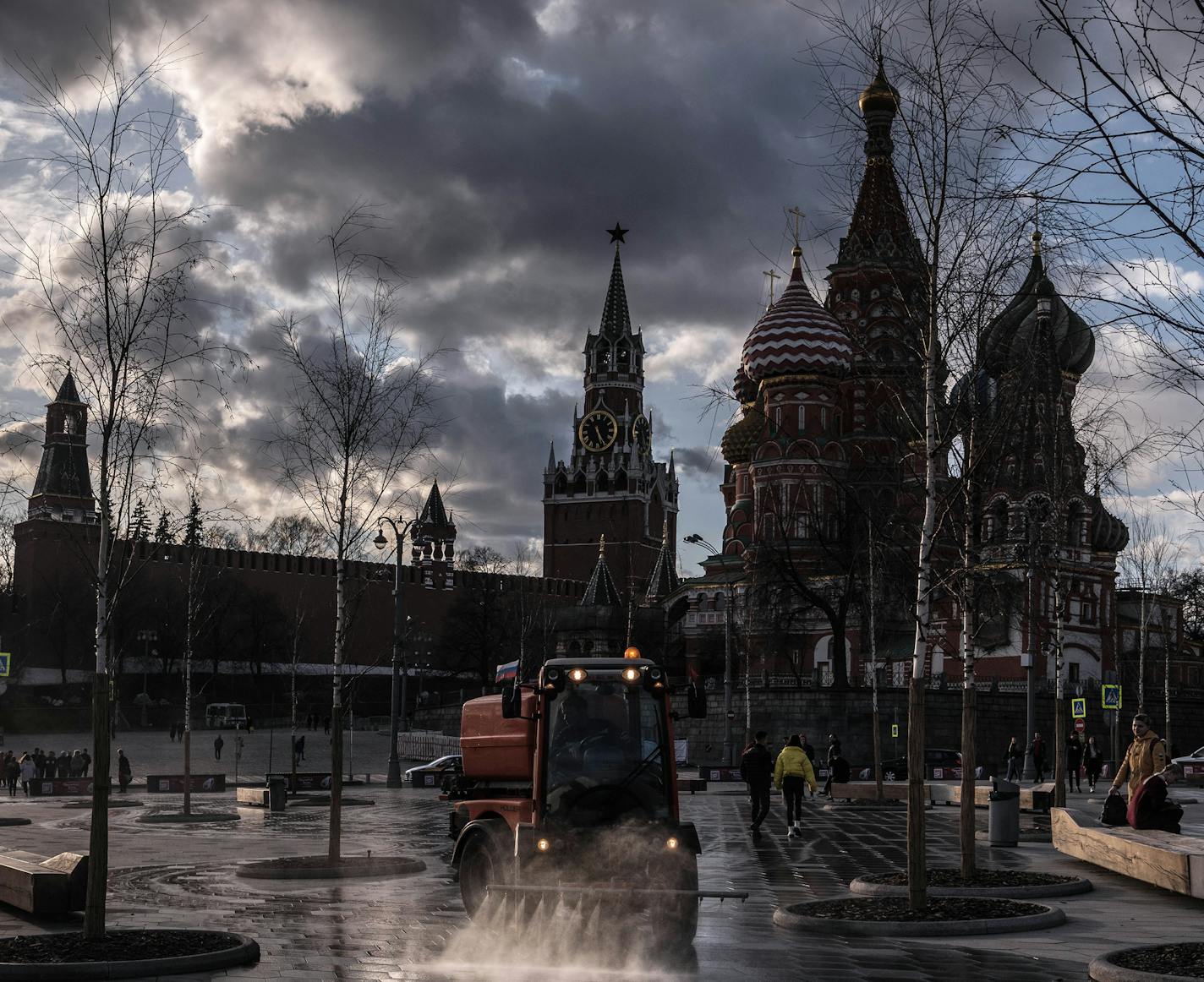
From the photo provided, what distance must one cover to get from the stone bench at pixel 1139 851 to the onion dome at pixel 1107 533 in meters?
51.4

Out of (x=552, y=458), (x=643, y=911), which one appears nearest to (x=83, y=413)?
(x=643, y=911)

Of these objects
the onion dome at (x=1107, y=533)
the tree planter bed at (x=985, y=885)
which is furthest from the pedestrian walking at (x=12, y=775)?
the onion dome at (x=1107, y=533)

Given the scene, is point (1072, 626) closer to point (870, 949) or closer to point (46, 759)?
point (46, 759)

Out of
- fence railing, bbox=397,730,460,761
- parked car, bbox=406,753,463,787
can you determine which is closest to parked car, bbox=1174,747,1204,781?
parked car, bbox=406,753,463,787

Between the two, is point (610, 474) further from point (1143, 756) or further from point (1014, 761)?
point (1143, 756)

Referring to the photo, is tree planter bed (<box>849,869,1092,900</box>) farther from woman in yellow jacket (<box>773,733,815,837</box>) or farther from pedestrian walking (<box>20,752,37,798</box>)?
pedestrian walking (<box>20,752,37,798</box>)

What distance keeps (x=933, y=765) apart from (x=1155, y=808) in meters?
31.4

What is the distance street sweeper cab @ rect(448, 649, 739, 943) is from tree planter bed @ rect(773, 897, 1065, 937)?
1.28 metres

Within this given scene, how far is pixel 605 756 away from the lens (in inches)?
516

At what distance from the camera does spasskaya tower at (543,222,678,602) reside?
14538 cm

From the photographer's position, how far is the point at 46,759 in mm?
53719

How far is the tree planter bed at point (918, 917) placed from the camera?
42.6ft

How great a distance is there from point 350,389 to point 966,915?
10347 millimetres

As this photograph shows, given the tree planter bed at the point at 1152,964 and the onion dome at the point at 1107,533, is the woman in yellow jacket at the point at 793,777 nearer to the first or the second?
the tree planter bed at the point at 1152,964
